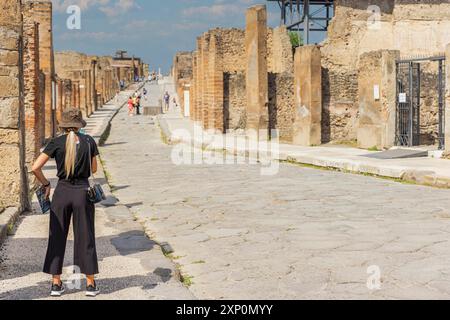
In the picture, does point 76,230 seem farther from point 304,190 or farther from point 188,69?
point 188,69

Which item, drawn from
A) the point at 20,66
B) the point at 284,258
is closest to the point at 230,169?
the point at 20,66

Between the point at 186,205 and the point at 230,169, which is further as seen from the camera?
the point at 230,169

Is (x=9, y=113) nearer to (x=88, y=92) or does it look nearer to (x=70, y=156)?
(x=70, y=156)

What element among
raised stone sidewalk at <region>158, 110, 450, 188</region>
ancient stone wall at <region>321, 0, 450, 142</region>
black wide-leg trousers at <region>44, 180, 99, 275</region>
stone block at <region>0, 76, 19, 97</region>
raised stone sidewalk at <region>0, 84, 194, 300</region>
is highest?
ancient stone wall at <region>321, 0, 450, 142</region>

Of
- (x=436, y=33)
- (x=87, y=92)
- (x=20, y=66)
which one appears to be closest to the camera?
(x=20, y=66)

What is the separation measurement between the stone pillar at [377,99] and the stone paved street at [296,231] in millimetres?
4411

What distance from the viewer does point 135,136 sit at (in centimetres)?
2602

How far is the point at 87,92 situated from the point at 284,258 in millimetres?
37084

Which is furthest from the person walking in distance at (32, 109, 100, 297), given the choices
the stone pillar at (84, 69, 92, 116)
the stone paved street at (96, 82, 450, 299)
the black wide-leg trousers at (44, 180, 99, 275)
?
the stone pillar at (84, 69, 92, 116)

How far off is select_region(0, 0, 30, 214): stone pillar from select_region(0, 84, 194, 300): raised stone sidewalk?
409mm

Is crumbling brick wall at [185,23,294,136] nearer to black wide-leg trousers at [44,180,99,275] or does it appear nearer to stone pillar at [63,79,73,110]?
stone pillar at [63,79,73,110]

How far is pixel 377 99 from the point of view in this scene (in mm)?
17250

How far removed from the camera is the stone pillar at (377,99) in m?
16.9

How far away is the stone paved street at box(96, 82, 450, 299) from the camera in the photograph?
4.99 m
